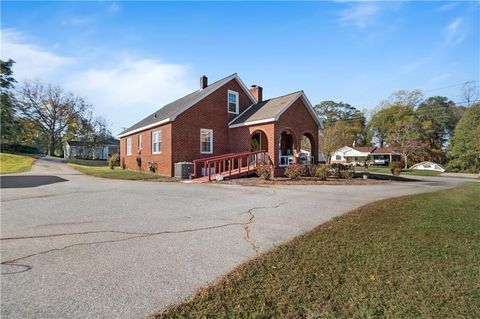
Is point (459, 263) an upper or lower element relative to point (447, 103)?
lower

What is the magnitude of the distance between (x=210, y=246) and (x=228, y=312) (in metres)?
1.83

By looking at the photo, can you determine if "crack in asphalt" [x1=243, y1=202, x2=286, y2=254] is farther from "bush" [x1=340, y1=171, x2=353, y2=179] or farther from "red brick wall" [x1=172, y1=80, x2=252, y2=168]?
"bush" [x1=340, y1=171, x2=353, y2=179]

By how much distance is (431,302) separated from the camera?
2.83 metres

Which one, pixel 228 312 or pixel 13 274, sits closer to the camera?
pixel 228 312

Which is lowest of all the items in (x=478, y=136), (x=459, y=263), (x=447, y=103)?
(x=459, y=263)

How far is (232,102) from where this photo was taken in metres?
19.6

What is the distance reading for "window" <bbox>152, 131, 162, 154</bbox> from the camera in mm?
17531

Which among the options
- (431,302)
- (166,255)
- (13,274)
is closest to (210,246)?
(166,255)

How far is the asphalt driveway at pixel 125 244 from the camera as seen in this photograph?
2.76 metres

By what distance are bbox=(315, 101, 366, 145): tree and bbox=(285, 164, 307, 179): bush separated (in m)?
55.1

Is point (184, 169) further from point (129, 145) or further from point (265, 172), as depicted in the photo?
point (129, 145)

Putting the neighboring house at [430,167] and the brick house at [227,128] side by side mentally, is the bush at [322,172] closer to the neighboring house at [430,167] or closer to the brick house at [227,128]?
the brick house at [227,128]

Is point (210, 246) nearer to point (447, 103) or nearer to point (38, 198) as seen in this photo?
point (38, 198)

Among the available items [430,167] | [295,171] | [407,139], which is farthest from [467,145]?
[295,171]
